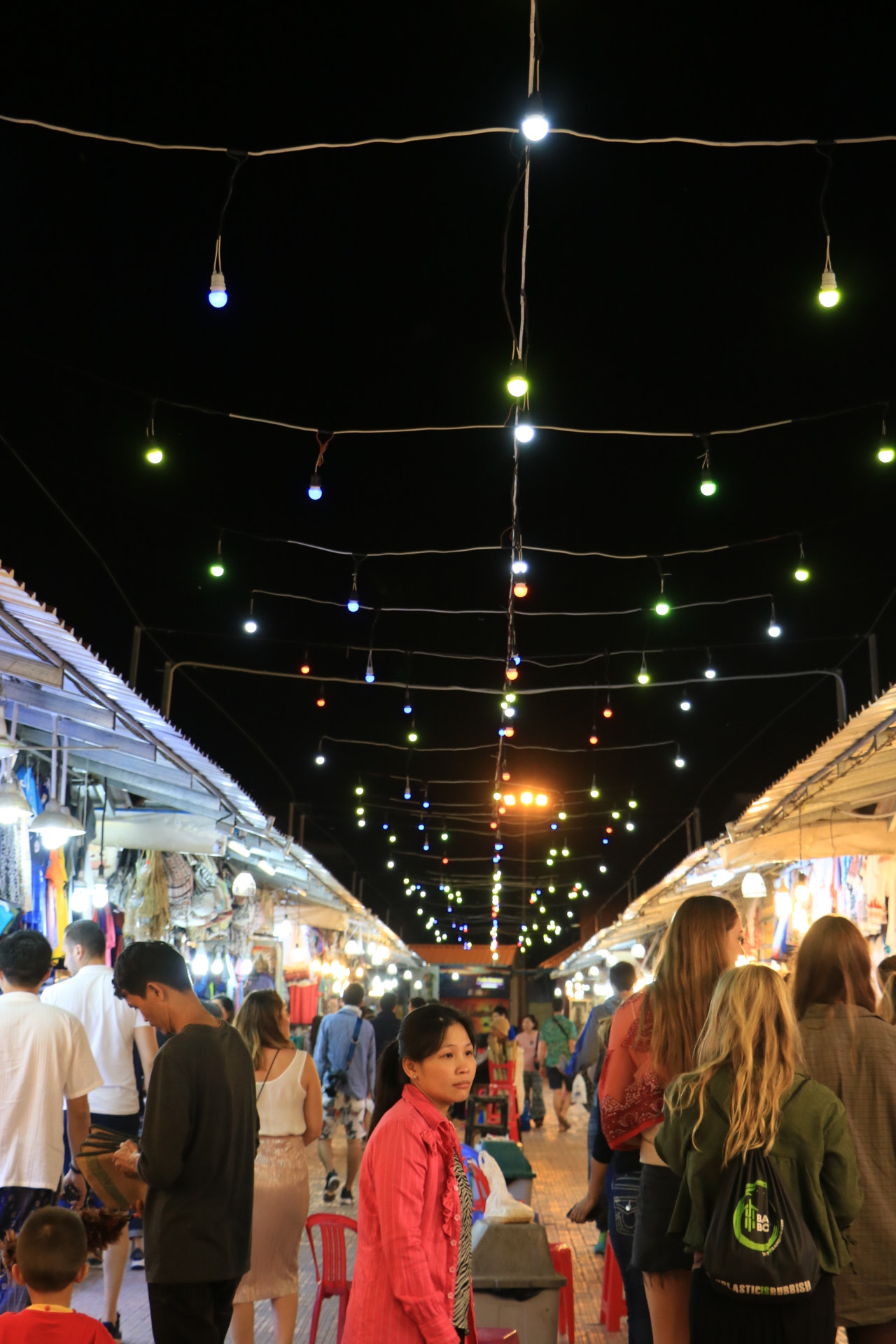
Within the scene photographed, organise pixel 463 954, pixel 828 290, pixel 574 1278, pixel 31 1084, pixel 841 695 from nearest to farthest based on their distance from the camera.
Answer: pixel 31 1084 < pixel 828 290 < pixel 574 1278 < pixel 841 695 < pixel 463 954

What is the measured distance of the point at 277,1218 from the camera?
5484mm

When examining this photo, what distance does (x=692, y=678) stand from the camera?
13.2 metres

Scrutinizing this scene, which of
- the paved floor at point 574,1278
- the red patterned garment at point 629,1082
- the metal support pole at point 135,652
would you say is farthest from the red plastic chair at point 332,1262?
the metal support pole at point 135,652

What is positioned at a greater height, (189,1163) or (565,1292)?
(189,1163)

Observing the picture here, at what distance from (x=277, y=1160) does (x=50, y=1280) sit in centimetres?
254

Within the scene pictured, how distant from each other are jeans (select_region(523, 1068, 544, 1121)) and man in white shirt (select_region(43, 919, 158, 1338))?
1189 cm

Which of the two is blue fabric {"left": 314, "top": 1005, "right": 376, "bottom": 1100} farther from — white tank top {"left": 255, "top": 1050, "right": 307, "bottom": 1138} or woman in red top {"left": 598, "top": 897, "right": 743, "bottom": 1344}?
woman in red top {"left": 598, "top": 897, "right": 743, "bottom": 1344}

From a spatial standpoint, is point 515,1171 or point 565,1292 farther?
point 515,1171

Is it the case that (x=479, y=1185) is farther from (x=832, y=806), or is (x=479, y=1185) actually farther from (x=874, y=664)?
(x=874, y=664)

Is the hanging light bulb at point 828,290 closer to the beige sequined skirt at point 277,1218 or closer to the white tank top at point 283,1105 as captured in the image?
the white tank top at point 283,1105

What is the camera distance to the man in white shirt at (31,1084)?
15.9ft

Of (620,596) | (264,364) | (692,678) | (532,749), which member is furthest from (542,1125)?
(264,364)

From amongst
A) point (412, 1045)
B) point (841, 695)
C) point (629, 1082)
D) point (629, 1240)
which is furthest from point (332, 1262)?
point (841, 695)

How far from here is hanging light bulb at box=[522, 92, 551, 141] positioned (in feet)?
14.5
